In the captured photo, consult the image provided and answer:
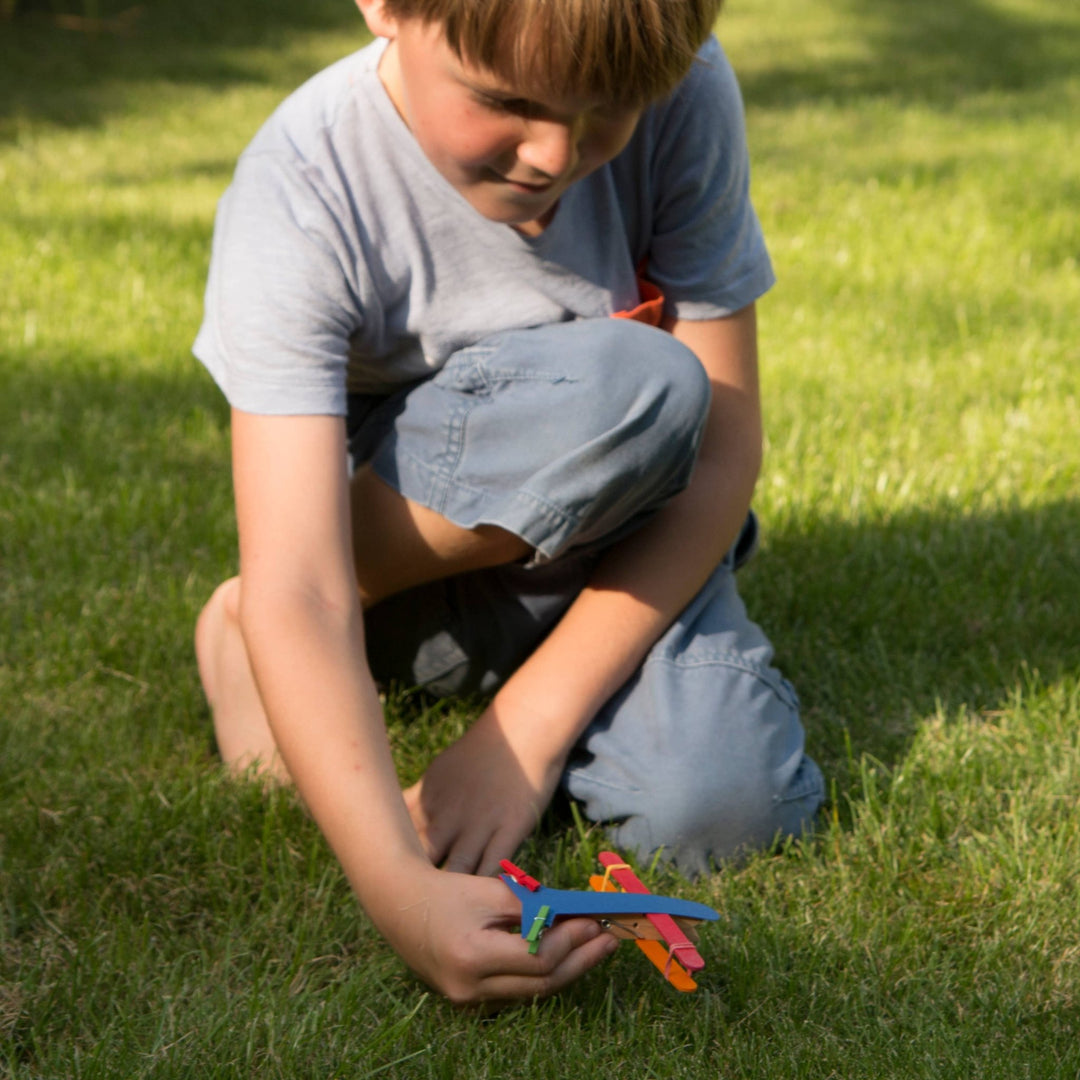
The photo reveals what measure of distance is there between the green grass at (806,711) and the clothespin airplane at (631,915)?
0.08 metres

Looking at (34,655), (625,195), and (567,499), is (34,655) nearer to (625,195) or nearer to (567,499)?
(567,499)

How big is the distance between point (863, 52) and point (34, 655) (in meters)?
7.97

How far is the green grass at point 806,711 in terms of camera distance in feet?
4.05

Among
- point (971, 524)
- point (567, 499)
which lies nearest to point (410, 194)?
point (567, 499)

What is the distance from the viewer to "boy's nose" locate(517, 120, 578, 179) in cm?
127

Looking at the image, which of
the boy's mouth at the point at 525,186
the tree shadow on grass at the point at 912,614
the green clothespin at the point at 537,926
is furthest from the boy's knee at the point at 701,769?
the boy's mouth at the point at 525,186

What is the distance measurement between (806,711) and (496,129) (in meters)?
0.90

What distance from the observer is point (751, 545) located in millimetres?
1884

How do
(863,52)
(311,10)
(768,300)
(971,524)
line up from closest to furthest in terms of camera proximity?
(971,524) → (768,300) → (863,52) → (311,10)

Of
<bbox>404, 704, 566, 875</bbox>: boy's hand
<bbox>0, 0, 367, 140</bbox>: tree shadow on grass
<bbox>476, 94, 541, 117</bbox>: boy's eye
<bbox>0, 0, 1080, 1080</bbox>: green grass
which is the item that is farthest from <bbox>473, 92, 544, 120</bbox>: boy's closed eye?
<bbox>0, 0, 367, 140</bbox>: tree shadow on grass

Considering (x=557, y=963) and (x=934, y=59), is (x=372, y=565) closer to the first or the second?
(x=557, y=963)

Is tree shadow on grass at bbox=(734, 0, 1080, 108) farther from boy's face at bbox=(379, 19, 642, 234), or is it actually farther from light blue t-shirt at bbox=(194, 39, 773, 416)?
boy's face at bbox=(379, 19, 642, 234)

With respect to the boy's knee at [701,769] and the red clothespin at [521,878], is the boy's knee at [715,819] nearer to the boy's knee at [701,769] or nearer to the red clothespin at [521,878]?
the boy's knee at [701,769]

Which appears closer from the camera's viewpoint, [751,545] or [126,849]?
[126,849]
